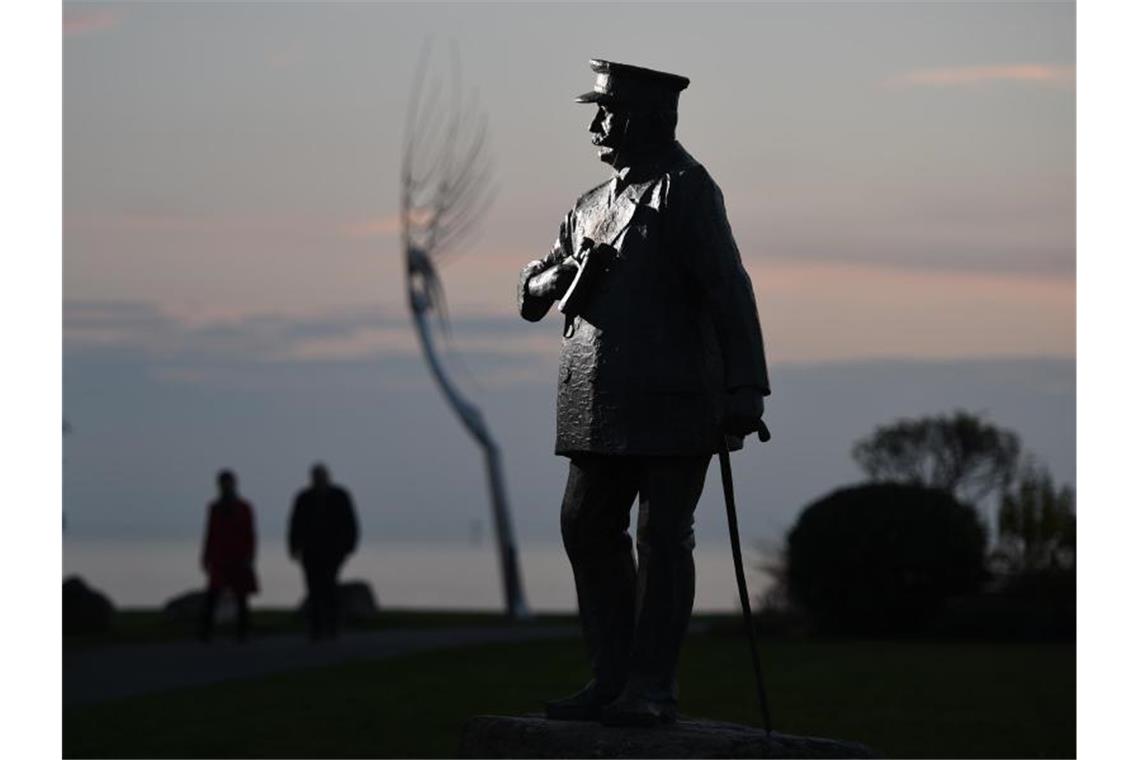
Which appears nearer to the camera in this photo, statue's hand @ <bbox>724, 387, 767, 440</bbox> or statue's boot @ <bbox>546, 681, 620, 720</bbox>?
statue's hand @ <bbox>724, 387, 767, 440</bbox>

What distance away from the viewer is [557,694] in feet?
51.7

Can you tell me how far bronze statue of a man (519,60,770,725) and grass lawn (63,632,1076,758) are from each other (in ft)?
14.7

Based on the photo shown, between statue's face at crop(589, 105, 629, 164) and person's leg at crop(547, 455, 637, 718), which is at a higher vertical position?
statue's face at crop(589, 105, 629, 164)

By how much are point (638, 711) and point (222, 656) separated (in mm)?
11720

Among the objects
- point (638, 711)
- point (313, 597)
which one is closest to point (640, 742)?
point (638, 711)

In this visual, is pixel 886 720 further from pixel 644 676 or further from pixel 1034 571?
pixel 1034 571

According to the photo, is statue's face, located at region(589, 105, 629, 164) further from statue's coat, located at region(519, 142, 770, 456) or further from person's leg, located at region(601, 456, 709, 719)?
person's leg, located at region(601, 456, 709, 719)

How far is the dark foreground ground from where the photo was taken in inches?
532

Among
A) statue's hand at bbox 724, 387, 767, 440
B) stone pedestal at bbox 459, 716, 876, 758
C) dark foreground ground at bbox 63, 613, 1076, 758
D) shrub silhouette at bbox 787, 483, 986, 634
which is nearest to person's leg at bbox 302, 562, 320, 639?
dark foreground ground at bbox 63, 613, 1076, 758

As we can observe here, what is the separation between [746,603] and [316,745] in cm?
577

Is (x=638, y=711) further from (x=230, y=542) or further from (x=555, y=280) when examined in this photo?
(x=230, y=542)

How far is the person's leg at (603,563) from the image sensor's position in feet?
28.3

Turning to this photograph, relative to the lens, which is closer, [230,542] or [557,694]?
[557,694]

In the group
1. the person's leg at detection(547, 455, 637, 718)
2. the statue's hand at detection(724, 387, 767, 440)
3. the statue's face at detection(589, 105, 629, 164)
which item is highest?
the statue's face at detection(589, 105, 629, 164)
